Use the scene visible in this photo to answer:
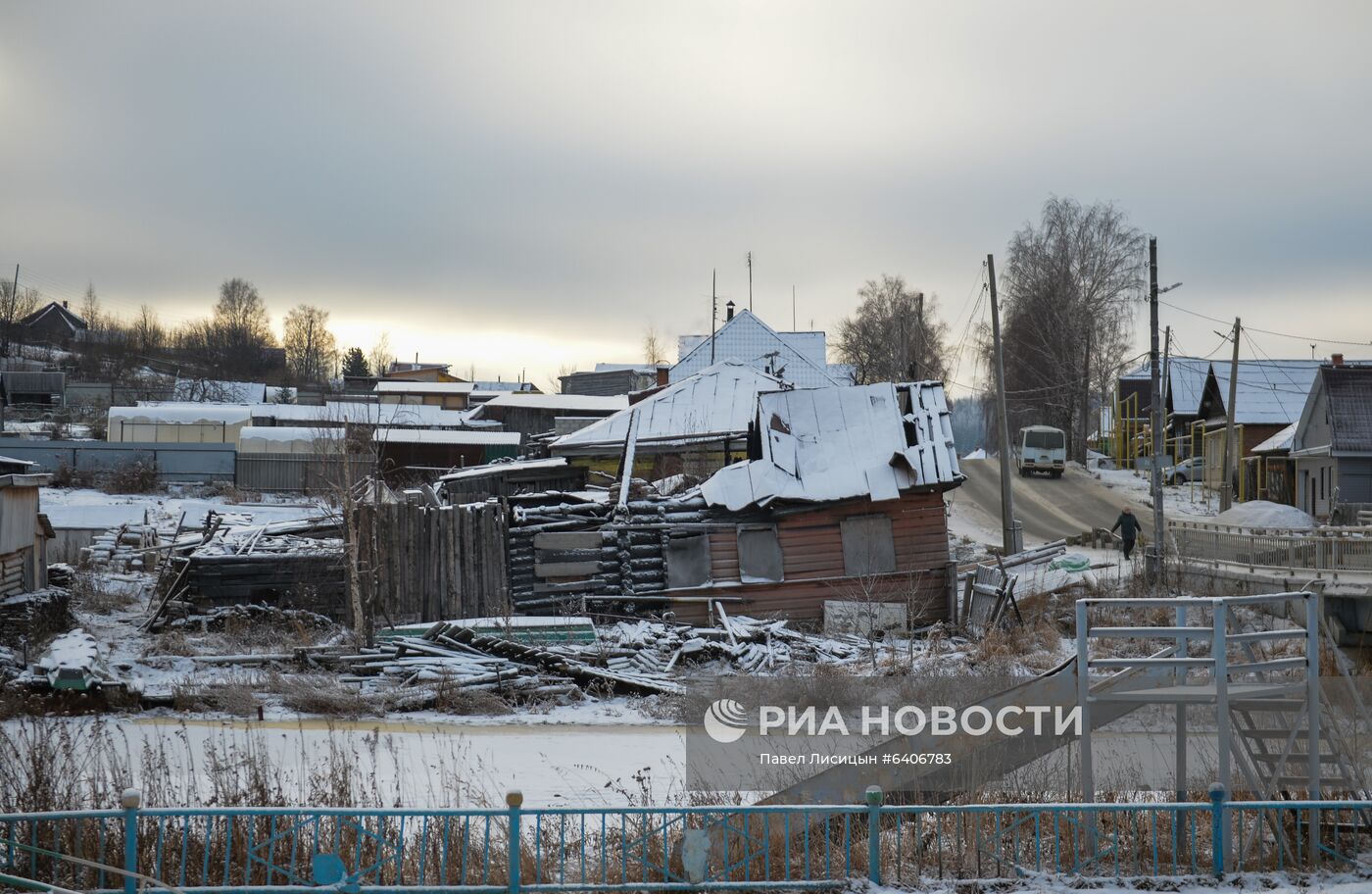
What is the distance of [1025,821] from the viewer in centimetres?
891

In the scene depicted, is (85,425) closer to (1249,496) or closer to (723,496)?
(723,496)

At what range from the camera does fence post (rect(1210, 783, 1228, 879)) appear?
7258 mm

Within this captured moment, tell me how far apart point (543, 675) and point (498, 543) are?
18.8 ft

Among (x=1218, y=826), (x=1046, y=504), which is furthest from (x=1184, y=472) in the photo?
(x=1218, y=826)

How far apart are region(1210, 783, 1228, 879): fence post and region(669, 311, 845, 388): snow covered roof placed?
42.1 metres

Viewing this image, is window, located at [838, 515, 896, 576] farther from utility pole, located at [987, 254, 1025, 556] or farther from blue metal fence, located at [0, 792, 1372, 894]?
blue metal fence, located at [0, 792, 1372, 894]

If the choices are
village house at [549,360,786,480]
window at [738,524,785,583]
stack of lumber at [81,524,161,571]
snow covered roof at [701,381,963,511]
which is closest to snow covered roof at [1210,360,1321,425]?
village house at [549,360,786,480]

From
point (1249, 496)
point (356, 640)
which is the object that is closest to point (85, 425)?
point (356, 640)

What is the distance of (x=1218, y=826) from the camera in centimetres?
742

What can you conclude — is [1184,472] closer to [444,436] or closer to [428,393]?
[444,436]

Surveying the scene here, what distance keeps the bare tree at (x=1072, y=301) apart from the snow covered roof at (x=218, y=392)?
49715mm

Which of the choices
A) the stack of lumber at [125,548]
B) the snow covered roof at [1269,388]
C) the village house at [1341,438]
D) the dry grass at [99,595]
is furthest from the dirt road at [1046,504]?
the stack of lumber at [125,548]

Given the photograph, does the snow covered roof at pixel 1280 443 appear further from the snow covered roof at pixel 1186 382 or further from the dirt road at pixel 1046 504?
the snow covered roof at pixel 1186 382

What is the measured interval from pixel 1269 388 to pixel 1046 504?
1382 cm
